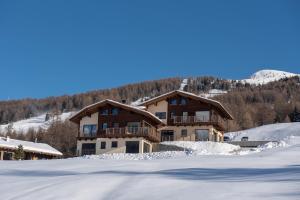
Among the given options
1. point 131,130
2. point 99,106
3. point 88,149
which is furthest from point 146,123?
point 88,149

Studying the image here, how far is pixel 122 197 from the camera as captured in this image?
44.9 ft

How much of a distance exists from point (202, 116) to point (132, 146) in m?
8.96

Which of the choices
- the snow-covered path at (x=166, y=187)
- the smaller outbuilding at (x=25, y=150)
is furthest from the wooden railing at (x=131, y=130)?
the snow-covered path at (x=166, y=187)

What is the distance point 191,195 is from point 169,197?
0.60 metres

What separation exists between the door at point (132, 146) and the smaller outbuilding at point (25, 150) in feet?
38.3

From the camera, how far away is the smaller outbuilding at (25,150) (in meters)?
56.3

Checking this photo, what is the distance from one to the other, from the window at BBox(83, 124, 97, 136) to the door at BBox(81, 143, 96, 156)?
46.5 inches

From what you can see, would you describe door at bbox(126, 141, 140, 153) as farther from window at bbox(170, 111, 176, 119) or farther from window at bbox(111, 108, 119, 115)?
window at bbox(170, 111, 176, 119)

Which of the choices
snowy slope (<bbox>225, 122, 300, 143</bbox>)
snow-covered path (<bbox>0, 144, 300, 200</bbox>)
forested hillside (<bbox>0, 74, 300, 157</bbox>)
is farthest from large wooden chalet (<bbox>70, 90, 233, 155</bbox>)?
forested hillside (<bbox>0, 74, 300, 157</bbox>)

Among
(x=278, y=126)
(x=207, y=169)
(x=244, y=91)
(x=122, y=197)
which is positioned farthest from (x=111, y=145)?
(x=244, y=91)

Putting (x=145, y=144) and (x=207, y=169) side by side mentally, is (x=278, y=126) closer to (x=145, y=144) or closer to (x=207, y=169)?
(x=145, y=144)

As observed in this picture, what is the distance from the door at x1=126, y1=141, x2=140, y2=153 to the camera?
50.6 metres

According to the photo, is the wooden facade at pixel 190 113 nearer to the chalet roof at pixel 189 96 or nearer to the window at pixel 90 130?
the chalet roof at pixel 189 96

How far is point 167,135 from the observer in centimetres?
5566
